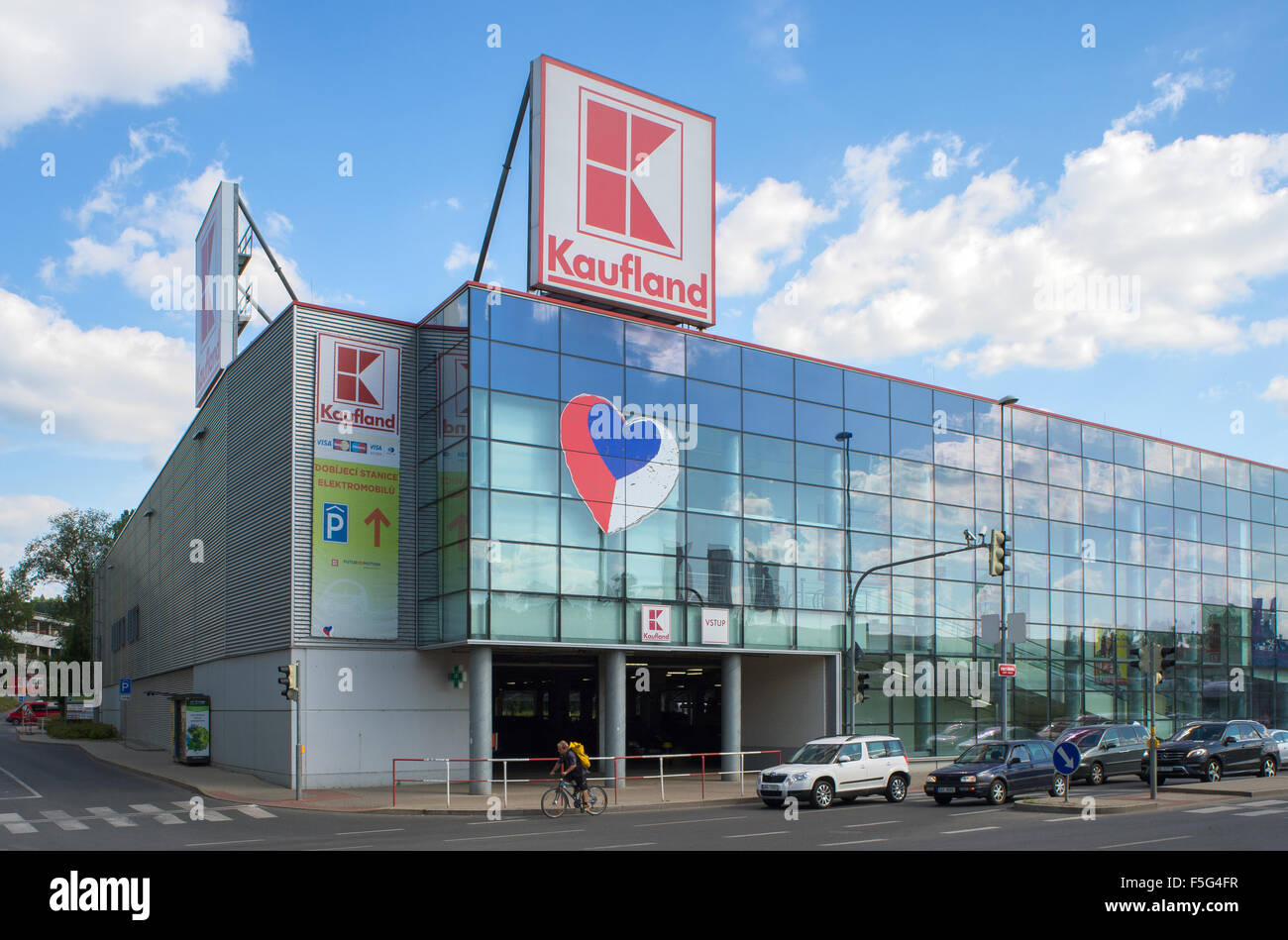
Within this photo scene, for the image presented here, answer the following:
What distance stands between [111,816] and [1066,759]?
2006 cm

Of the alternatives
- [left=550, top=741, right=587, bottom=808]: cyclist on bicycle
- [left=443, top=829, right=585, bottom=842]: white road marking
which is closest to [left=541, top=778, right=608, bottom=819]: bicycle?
[left=550, top=741, right=587, bottom=808]: cyclist on bicycle

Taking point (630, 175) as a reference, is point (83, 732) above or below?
below

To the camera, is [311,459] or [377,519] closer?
[311,459]

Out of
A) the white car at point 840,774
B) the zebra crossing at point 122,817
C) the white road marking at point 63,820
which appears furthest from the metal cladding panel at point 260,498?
the white car at point 840,774

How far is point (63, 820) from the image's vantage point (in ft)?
73.1

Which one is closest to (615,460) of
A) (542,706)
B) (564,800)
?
(564,800)

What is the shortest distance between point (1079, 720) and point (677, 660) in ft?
51.2

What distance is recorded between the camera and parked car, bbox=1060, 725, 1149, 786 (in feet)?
97.0

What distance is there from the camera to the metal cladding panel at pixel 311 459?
97.9ft

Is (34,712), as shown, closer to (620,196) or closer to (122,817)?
(122,817)

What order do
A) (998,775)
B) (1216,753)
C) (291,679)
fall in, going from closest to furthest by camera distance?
(998,775), (291,679), (1216,753)

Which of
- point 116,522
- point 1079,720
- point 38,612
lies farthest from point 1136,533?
point 38,612

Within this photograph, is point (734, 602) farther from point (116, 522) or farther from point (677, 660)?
point (116, 522)

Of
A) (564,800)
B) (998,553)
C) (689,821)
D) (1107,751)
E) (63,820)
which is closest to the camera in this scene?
(63,820)
